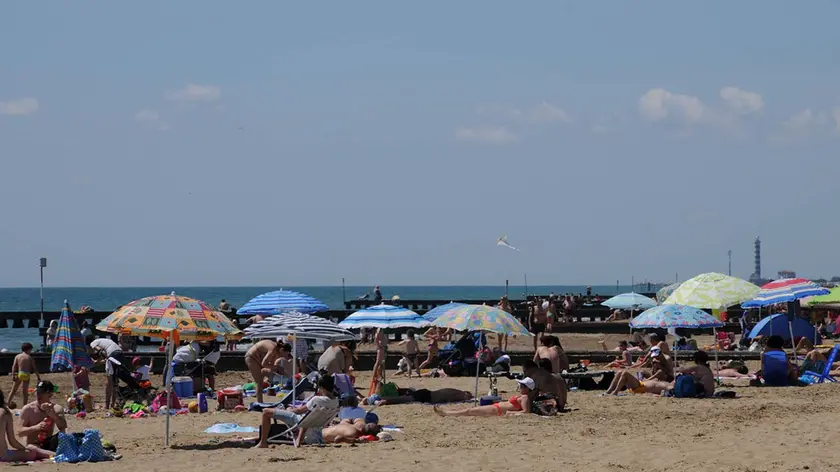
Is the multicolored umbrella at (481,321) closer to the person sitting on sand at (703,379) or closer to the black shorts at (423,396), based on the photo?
the black shorts at (423,396)

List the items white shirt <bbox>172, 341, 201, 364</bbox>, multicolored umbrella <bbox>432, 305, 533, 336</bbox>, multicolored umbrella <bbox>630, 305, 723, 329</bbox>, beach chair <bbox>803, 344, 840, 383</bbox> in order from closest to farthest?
multicolored umbrella <bbox>432, 305, 533, 336</bbox> → multicolored umbrella <bbox>630, 305, 723, 329</bbox> → white shirt <bbox>172, 341, 201, 364</bbox> → beach chair <bbox>803, 344, 840, 383</bbox>

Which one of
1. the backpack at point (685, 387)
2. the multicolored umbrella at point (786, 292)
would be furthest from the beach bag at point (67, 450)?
the multicolored umbrella at point (786, 292)

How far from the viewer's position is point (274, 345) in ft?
61.5

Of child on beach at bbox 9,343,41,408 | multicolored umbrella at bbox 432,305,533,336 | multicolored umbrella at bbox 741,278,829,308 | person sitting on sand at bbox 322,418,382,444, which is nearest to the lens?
person sitting on sand at bbox 322,418,382,444

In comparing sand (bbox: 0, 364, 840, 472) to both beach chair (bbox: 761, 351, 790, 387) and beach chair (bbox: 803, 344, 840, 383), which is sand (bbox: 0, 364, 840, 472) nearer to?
beach chair (bbox: 761, 351, 790, 387)

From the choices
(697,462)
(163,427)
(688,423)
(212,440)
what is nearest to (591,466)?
(697,462)

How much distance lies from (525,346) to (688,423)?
17.1 metres

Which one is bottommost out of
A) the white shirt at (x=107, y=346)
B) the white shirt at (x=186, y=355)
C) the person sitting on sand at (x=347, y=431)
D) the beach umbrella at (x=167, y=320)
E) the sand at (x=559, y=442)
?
the sand at (x=559, y=442)

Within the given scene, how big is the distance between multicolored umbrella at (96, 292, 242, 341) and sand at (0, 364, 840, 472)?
4.36 feet

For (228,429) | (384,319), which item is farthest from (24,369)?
(384,319)

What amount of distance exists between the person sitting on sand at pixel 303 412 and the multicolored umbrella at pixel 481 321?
3123 mm

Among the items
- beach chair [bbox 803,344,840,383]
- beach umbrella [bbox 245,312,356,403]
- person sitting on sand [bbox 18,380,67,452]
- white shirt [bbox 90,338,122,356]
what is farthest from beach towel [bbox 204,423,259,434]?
beach chair [bbox 803,344,840,383]

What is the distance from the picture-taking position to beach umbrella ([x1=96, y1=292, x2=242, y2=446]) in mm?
12711

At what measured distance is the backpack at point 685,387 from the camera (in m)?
17.3
